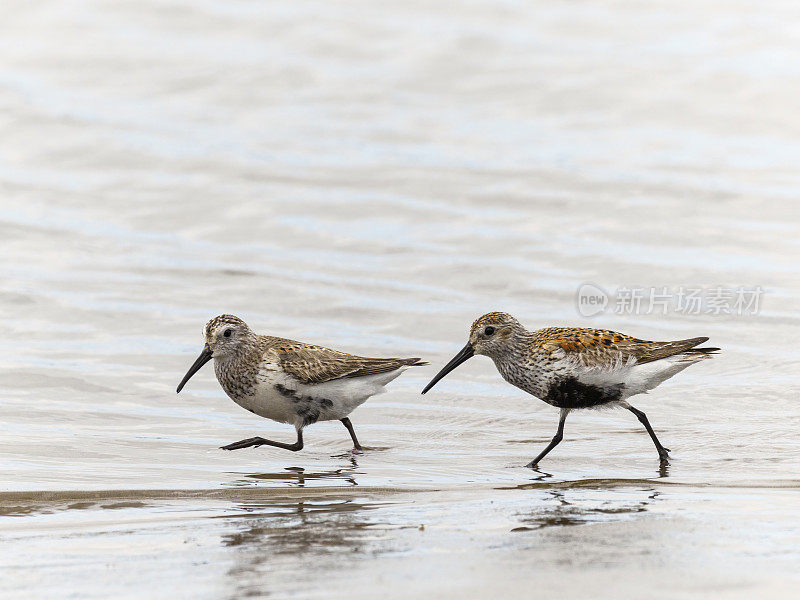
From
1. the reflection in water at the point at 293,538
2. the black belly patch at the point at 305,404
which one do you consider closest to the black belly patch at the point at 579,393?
the black belly patch at the point at 305,404

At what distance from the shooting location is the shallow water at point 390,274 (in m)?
6.21

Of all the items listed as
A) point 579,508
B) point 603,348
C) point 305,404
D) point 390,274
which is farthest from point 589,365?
point 390,274

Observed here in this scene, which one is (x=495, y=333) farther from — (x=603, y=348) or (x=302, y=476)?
(x=302, y=476)

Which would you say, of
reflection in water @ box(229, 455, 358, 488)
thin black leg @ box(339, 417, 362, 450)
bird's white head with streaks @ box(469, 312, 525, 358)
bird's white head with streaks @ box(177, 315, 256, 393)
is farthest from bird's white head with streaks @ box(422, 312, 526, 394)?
bird's white head with streaks @ box(177, 315, 256, 393)

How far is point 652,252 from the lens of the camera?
17.5 m

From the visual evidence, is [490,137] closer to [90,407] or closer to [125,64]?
[125,64]

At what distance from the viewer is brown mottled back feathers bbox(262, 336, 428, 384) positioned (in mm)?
10562

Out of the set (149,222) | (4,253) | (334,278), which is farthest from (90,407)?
(149,222)

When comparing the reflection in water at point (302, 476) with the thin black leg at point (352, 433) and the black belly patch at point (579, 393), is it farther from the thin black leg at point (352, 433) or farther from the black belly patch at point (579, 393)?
the black belly patch at point (579, 393)

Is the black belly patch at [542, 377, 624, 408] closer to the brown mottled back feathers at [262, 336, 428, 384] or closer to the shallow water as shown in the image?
the shallow water

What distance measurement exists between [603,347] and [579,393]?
42 centimetres

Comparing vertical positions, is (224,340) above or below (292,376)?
above

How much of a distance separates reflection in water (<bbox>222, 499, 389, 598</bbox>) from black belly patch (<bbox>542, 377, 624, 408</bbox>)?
9.42 feet

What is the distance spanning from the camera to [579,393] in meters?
10.0
